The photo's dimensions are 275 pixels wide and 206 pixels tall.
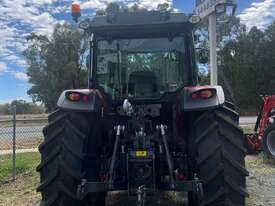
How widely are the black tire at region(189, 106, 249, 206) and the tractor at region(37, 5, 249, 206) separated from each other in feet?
0.03

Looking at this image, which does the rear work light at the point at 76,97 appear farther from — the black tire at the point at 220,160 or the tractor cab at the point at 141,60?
the black tire at the point at 220,160

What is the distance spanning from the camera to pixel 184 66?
571 centimetres

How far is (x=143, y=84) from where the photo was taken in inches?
225

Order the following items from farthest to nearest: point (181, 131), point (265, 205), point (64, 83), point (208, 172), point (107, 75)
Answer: point (64, 83) → point (265, 205) → point (107, 75) → point (181, 131) → point (208, 172)

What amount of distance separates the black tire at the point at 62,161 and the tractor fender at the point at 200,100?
1198 millimetres

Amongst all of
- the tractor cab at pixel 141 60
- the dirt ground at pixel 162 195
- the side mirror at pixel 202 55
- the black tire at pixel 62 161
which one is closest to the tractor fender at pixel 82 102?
the black tire at pixel 62 161

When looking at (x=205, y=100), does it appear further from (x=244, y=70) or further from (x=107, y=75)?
(x=244, y=70)

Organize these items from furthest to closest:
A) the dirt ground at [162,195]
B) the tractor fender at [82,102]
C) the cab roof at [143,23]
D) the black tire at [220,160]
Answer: the dirt ground at [162,195] < the cab roof at [143,23] < the tractor fender at [82,102] < the black tire at [220,160]

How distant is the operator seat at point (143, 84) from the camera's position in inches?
223

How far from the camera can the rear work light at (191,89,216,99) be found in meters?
4.88

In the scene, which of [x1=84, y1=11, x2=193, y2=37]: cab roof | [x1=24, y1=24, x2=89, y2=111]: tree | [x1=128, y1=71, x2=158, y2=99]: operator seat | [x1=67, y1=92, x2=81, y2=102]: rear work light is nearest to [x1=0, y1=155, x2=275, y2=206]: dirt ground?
[x1=128, y1=71, x2=158, y2=99]: operator seat

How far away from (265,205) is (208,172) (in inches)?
79.3

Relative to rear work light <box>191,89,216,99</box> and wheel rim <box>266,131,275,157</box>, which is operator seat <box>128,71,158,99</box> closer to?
rear work light <box>191,89,216,99</box>

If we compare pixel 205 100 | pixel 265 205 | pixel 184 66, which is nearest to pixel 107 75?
pixel 184 66
